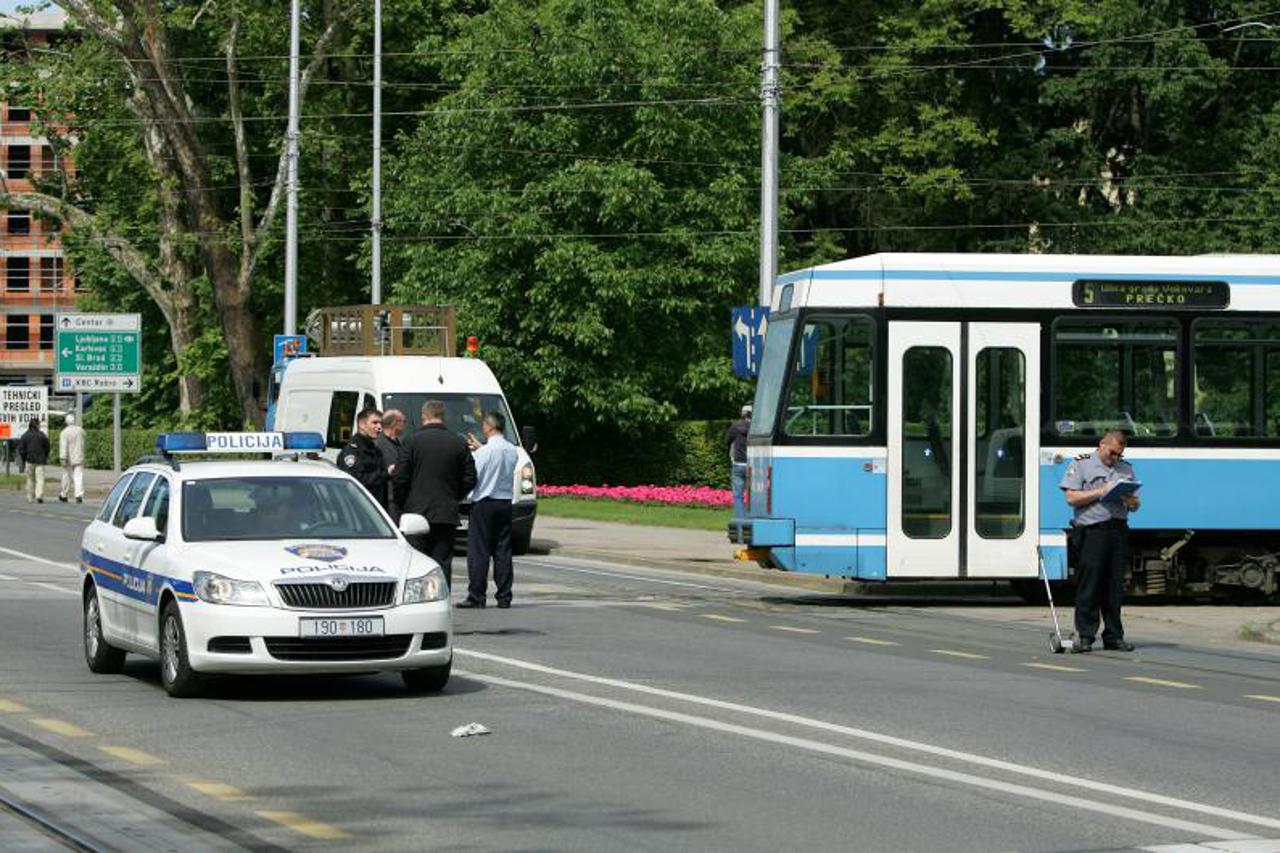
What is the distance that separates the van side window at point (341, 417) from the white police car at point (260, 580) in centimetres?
1679

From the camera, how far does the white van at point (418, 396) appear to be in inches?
1270

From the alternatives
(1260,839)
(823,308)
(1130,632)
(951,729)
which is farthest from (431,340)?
(1260,839)

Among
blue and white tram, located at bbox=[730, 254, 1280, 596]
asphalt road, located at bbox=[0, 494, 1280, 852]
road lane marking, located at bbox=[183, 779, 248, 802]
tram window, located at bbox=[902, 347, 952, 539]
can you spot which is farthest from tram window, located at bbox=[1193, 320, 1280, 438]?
road lane marking, located at bbox=[183, 779, 248, 802]

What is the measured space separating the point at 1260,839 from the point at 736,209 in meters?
43.9

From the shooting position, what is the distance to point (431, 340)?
3719cm

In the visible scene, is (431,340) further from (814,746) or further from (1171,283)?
(814,746)

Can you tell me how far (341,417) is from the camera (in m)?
33.5

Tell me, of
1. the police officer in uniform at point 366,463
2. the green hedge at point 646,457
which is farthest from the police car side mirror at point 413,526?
the green hedge at point 646,457

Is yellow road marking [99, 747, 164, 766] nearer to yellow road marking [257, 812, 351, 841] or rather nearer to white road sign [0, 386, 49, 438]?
yellow road marking [257, 812, 351, 841]

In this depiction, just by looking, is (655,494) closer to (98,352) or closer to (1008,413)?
(98,352)

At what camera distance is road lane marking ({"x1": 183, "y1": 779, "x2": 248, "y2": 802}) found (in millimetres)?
10602

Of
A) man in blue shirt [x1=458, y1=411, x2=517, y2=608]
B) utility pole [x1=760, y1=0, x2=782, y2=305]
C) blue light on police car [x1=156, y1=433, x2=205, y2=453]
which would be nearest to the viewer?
blue light on police car [x1=156, y1=433, x2=205, y2=453]

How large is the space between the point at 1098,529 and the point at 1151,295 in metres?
5.90

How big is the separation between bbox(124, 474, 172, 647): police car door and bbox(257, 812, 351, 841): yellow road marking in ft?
15.6
